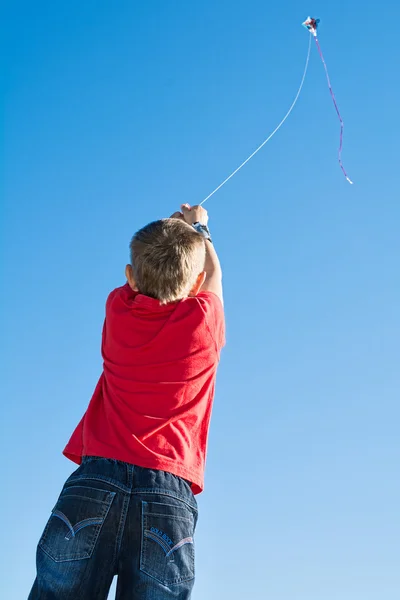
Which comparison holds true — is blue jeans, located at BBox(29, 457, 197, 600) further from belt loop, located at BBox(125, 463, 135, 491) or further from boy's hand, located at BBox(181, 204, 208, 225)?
boy's hand, located at BBox(181, 204, 208, 225)

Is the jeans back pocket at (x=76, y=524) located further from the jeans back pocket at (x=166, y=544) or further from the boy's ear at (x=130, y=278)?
the boy's ear at (x=130, y=278)

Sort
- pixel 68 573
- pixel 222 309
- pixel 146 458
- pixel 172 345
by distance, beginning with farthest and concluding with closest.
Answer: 1. pixel 222 309
2. pixel 172 345
3. pixel 146 458
4. pixel 68 573

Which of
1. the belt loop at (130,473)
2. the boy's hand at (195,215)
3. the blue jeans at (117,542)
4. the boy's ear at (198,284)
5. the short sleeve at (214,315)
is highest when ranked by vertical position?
the boy's hand at (195,215)

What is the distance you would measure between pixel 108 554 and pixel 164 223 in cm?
147

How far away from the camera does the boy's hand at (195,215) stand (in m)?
4.36

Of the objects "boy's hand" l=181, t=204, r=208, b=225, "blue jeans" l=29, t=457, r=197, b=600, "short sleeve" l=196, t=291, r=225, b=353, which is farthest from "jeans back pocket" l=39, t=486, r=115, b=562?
"boy's hand" l=181, t=204, r=208, b=225

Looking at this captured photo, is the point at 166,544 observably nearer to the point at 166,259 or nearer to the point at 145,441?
the point at 145,441

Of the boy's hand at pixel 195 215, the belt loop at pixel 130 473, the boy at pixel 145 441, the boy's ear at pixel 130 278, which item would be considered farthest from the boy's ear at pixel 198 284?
the belt loop at pixel 130 473

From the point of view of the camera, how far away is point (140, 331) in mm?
3531

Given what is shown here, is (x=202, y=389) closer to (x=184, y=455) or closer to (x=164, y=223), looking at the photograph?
(x=184, y=455)

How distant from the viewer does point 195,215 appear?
14.4ft

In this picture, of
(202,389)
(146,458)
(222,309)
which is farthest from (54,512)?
(222,309)

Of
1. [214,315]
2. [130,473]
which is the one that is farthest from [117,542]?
[214,315]

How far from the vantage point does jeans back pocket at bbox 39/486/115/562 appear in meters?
3.03
